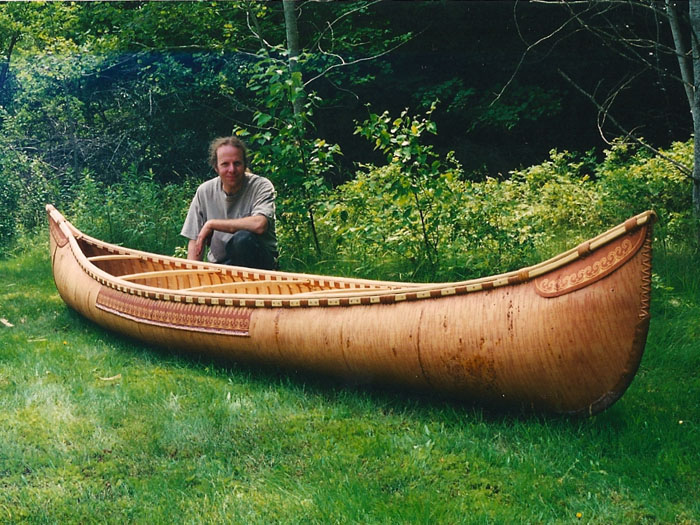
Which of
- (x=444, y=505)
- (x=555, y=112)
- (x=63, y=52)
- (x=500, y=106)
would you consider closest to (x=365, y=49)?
(x=500, y=106)

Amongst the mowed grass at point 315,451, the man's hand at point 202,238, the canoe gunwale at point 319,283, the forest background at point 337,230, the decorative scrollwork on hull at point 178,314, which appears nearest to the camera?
the mowed grass at point 315,451

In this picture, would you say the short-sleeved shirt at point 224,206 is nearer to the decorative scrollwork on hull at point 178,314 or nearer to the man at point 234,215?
the man at point 234,215

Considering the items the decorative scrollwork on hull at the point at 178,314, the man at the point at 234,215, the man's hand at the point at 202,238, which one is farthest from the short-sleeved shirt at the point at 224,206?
the decorative scrollwork on hull at the point at 178,314

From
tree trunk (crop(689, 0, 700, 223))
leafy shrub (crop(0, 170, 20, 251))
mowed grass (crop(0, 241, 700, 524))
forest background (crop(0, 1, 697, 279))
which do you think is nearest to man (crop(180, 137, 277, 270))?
mowed grass (crop(0, 241, 700, 524))

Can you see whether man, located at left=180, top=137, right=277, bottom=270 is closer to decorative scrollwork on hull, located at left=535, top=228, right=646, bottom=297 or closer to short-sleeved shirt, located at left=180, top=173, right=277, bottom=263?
A: short-sleeved shirt, located at left=180, top=173, right=277, bottom=263

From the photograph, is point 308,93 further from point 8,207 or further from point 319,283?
point 319,283

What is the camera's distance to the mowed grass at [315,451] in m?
2.40

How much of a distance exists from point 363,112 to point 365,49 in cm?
91

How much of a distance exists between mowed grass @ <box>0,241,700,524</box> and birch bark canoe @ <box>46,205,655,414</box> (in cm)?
15

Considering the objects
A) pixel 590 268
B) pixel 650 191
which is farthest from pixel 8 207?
pixel 590 268

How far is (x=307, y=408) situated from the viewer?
10.9ft

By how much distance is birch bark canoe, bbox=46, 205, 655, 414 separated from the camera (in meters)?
2.65

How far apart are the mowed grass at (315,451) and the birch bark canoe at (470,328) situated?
0.51ft

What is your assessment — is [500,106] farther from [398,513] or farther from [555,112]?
[398,513]
